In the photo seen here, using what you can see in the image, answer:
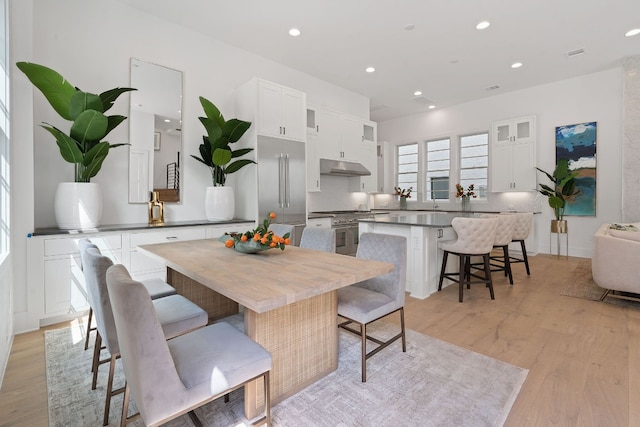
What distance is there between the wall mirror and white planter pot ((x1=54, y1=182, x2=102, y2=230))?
0.67 m

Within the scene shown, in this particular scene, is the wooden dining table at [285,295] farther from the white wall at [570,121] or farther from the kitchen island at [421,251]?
the white wall at [570,121]

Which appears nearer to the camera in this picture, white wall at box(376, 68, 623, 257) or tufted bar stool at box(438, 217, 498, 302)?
tufted bar stool at box(438, 217, 498, 302)

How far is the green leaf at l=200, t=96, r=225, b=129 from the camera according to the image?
12.2 feet

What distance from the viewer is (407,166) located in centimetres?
841

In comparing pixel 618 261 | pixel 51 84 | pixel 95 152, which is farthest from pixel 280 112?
pixel 618 261

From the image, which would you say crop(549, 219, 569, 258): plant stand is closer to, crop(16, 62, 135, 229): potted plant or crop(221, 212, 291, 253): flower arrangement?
crop(221, 212, 291, 253): flower arrangement

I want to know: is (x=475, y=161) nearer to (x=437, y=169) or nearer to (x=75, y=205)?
(x=437, y=169)

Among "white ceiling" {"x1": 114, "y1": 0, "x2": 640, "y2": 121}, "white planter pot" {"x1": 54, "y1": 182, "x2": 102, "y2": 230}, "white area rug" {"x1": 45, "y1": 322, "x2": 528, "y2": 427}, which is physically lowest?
"white area rug" {"x1": 45, "y1": 322, "x2": 528, "y2": 427}

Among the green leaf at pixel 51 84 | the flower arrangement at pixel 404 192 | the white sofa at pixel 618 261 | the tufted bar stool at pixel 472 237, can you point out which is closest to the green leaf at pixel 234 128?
the green leaf at pixel 51 84

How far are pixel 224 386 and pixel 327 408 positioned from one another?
757mm

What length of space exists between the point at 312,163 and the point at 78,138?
346 centimetres

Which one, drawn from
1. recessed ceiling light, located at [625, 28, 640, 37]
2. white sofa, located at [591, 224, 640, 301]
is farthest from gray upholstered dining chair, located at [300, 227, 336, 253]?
recessed ceiling light, located at [625, 28, 640, 37]

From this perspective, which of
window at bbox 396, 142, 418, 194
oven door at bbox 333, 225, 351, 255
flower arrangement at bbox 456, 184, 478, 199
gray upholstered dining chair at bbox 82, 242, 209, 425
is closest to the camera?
gray upholstered dining chair at bbox 82, 242, 209, 425

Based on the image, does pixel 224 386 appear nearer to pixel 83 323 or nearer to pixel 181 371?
pixel 181 371
